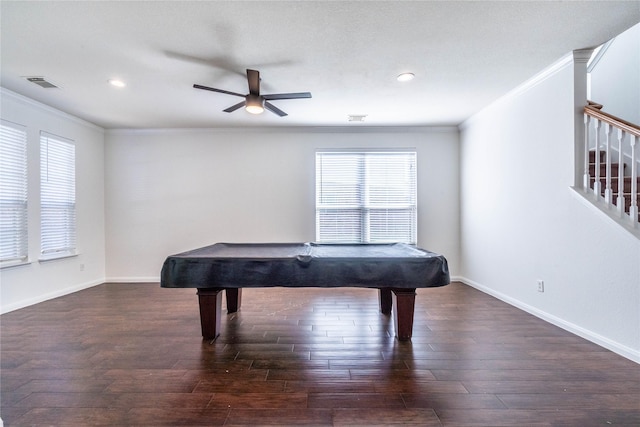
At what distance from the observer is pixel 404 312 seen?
2.42 m

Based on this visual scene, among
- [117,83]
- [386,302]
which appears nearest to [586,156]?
[386,302]

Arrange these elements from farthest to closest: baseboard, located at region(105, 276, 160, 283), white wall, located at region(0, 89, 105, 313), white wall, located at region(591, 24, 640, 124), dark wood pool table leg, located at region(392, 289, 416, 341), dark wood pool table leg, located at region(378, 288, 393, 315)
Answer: baseboard, located at region(105, 276, 160, 283)
white wall, located at region(0, 89, 105, 313)
white wall, located at region(591, 24, 640, 124)
dark wood pool table leg, located at region(378, 288, 393, 315)
dark wood pool table leg, located at region(392, 289, 416, 341)

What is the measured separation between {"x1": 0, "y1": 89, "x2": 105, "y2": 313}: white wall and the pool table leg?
8.69ft

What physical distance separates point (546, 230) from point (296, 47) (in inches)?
118

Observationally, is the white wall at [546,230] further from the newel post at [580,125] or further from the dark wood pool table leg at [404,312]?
the dark wood pool table leg at [404,312]

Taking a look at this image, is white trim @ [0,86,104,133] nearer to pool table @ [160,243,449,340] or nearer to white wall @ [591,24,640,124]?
pool table @ [160,243,449,340]

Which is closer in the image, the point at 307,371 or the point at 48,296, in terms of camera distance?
the point at 307,371

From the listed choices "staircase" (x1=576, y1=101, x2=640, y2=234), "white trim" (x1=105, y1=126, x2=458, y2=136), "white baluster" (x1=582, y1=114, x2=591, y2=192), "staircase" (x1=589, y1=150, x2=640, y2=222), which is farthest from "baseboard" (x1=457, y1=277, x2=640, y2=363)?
"white trim" (x1=105, y1=126, x2=458, y2=136)

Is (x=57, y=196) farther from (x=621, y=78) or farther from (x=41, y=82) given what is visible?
(x=621, y=78)

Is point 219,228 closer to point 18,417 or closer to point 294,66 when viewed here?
point 294,66

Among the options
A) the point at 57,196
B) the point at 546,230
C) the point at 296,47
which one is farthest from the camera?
the point at 57,196

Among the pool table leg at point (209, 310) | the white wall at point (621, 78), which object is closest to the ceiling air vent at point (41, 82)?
the pool table leg at point (209, 310)

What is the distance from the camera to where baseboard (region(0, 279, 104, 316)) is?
322cm

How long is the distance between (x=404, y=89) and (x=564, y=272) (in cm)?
245
